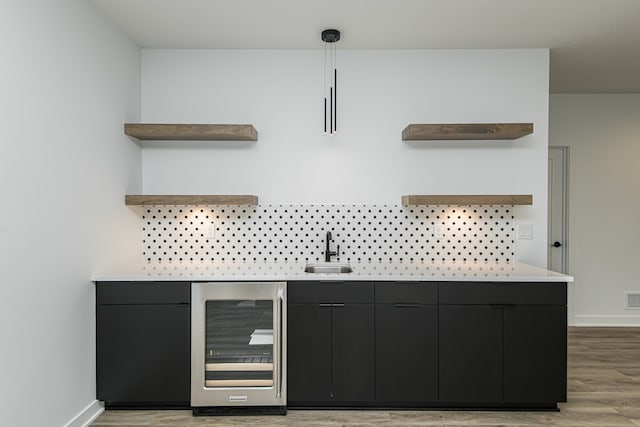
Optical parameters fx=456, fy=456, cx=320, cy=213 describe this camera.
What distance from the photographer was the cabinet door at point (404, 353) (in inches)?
112

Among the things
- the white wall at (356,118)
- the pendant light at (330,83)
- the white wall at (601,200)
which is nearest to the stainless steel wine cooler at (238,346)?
the white wall at (356,118)

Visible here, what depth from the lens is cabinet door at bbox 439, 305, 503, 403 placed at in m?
2.83

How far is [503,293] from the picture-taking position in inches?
111

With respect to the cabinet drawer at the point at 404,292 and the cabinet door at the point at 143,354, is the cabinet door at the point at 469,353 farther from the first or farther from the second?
the cabinet door at the point at 143,354

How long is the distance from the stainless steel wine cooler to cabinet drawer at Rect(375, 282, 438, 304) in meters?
0.61

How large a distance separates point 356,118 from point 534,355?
2.05 m

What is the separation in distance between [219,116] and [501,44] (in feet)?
7.22

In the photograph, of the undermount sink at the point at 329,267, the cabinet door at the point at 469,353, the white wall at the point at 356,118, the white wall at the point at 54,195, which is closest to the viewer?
the white wall at the point at 54,195

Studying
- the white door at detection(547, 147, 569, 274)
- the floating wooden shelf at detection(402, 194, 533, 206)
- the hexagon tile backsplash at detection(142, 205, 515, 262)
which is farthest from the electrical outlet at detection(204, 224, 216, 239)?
the white door at detection(547, 147, 569, 274)

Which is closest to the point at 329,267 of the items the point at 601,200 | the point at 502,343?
the point at 502,343

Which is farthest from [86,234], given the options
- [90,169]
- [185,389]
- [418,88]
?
[418,88]

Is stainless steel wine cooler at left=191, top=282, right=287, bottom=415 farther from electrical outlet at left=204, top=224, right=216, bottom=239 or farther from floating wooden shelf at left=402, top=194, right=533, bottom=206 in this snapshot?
floating wooden shelf at left=402, top=194, right=533, bottom=206

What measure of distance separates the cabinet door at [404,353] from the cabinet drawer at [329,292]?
0.41 ft

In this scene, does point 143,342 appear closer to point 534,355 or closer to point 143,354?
point 143,354
